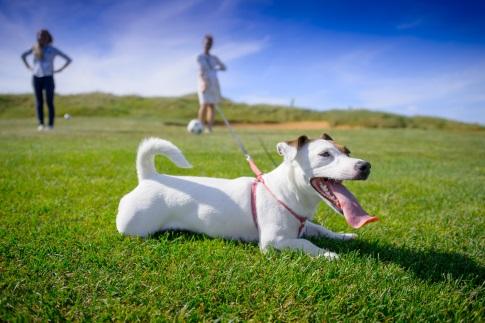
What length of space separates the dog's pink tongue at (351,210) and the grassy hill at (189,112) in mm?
25147

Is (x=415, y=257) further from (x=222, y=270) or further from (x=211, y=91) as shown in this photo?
(x=211, y=91)

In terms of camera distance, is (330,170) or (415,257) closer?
(330,170)

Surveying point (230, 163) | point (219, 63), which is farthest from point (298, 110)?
point (230, 163)

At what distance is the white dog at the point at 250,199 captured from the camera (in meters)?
2.82

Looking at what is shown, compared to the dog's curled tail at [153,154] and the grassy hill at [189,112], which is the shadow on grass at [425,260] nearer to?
the dog's curled tail at [153,154]

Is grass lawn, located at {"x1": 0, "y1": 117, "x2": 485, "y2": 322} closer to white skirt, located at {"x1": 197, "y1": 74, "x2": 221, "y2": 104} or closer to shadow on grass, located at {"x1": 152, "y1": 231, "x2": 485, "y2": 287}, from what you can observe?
shadow on grass, located at {"x1": 152, "y1": 231, "x2": 485, "y2": 287}

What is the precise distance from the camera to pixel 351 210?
2.62m

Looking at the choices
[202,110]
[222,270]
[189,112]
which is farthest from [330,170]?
[189,112]

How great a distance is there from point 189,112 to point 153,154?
3097 cm

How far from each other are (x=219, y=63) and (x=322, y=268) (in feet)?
37.0

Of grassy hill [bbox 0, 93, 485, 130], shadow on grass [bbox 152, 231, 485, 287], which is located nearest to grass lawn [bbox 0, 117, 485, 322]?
shadow on grass [bbox 152, 231, 485, 287]

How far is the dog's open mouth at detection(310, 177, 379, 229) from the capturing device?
257 cm

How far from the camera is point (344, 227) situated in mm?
3971

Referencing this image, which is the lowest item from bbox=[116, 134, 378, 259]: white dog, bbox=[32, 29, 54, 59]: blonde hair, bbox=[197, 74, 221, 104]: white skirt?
bbox=[116, 134, 378, 259]: white dog
